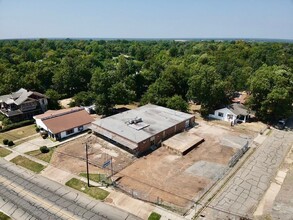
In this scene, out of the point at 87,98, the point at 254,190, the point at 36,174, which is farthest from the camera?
the point at 87,98

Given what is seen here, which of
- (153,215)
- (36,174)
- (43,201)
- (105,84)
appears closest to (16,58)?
(105,84)

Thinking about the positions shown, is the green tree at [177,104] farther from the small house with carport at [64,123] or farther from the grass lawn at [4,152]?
the grass lawn at [4,152]

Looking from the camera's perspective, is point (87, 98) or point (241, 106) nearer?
point (241, 106)

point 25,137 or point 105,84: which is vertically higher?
point 105,84

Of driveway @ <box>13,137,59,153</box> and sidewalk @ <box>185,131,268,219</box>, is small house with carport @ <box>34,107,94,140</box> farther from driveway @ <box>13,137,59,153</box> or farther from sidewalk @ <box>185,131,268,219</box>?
sidewalk @ <box>185,131,268,219</box>

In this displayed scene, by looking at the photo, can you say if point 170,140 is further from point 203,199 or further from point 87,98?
point 87,98

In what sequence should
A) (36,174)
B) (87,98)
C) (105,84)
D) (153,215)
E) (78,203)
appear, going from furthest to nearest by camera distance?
1. (87,98)
2. (105,84)
3. (36,174)
4. (78,203)
5. (153,215)
